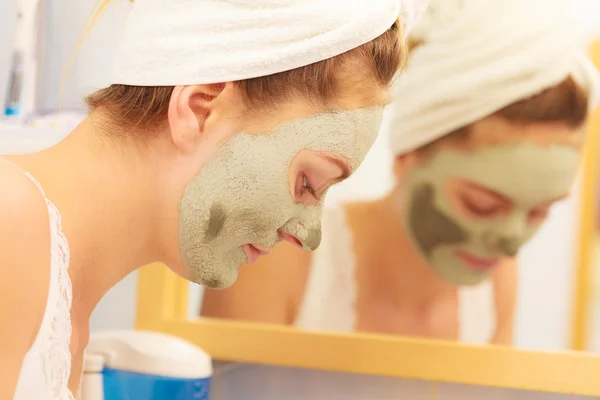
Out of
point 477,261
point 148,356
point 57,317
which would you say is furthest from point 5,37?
point 477,261

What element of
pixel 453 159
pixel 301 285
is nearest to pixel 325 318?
pixel 301 285

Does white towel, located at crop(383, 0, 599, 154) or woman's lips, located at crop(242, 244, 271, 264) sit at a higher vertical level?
white towel, located at crop(383, 0, 599, 154)

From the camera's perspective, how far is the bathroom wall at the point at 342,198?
3.22ft

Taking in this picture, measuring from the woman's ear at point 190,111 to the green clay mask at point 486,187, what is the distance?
1.38 ft

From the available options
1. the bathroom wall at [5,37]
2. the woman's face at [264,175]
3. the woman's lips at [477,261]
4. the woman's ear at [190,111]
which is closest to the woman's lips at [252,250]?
the woman's face at [264,175]

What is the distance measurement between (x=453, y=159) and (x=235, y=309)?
1.34 feet

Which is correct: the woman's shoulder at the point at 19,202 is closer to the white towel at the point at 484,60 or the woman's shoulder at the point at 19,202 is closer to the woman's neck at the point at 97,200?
the woman's neck at the point at 97,200

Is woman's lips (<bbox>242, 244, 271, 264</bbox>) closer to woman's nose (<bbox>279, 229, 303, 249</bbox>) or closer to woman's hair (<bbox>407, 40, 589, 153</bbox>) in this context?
woman's nose (<bbox>279, 229, 303, 249</bbox>)

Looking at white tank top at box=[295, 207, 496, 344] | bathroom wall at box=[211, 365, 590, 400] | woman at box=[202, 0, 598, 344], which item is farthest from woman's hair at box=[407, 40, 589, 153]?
bathroom wall at box=[211, 365, 590, 400]

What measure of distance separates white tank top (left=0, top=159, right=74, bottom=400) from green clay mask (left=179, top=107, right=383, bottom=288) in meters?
0.12

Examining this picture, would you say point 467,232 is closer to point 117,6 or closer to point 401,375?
point 401,375

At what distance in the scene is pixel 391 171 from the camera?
1045mm

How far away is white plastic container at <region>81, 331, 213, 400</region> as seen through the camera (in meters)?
0.94

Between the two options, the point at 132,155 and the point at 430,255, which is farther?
the point at 430,255
